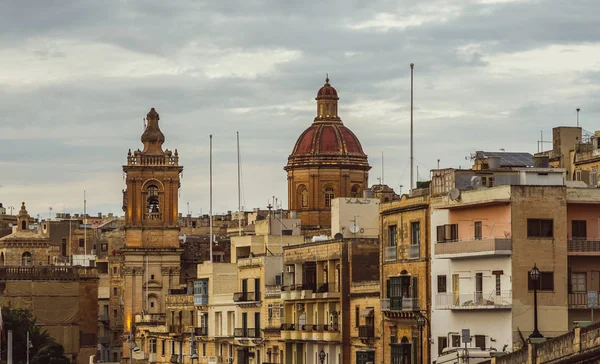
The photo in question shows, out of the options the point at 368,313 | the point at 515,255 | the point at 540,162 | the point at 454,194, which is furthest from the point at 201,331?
the point at 515,255

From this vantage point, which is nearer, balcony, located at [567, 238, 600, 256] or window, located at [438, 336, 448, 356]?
balcony, located at [567, 238, 600, 256]

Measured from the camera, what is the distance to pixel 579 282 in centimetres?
6950

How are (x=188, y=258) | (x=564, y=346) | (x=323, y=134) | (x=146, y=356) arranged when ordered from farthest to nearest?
(x=188, y=258)
(x=323, y=134)
(x=146, y=356)
(x=564, y=346)

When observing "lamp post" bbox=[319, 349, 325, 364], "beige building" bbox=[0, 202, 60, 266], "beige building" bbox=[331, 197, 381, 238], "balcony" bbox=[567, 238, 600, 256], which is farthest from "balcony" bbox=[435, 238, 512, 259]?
"beige building" bbox=[0, 202, 60, 266]

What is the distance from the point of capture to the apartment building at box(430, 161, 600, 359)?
68312 millimetres

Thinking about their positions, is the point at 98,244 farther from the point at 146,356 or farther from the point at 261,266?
the point at 261,266

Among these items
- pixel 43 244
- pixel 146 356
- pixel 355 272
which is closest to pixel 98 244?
pixel 43 244

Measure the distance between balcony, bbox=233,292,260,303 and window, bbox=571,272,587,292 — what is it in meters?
31.0

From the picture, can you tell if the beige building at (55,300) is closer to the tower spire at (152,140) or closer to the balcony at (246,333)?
the tower spire at (152,140)

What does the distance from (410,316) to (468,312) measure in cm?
506

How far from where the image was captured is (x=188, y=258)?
515 ft

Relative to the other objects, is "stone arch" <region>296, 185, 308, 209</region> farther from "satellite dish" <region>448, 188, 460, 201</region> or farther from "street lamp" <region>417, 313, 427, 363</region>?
"satellite dish" <region>448, 188, 460, 201</region>

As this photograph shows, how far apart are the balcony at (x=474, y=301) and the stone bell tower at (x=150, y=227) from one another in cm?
7546

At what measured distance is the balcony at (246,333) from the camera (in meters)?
98.1
